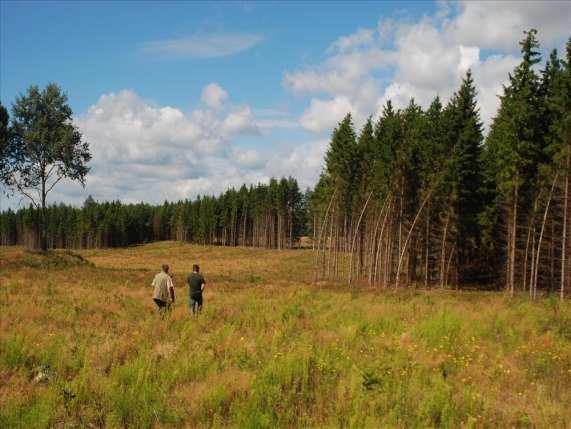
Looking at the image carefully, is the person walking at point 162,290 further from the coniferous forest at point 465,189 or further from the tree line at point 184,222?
the tree line at point 184,222

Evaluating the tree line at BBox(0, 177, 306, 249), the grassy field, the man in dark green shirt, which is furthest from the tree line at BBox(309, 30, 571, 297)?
the tree line at BBox(0, 177, 306, 249)

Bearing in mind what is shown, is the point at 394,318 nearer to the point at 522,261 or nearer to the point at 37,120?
the point at 522,261

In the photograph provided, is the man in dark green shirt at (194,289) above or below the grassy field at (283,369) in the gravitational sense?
above

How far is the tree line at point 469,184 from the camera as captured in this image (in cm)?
3219

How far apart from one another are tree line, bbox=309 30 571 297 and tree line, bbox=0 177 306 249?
186 feet

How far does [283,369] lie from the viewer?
8.75 metres

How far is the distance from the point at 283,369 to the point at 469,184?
3563cm

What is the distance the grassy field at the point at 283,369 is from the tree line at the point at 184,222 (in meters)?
89.2

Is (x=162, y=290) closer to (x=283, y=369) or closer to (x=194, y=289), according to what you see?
(x=194, y=289)

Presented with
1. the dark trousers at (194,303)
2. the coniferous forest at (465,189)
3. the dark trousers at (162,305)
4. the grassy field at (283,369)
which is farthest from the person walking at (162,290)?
the coniferous forest at (465,189)

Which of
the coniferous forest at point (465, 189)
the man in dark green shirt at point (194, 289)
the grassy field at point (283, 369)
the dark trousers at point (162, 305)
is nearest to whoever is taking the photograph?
the grassy field at point (283, 369)

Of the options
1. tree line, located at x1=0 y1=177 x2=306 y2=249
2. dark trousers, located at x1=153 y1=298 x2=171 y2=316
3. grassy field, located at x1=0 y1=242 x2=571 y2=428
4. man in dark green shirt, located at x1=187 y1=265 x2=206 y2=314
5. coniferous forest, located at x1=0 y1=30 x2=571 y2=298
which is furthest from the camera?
tree line, located at x1=0 y1=177 x2=306 y2=249

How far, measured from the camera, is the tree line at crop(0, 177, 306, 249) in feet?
361

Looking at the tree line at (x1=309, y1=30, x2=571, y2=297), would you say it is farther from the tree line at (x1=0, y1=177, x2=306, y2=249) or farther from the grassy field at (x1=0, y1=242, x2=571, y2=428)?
the tree line at (x1=0, y1=177, x2=306, y2=249)
